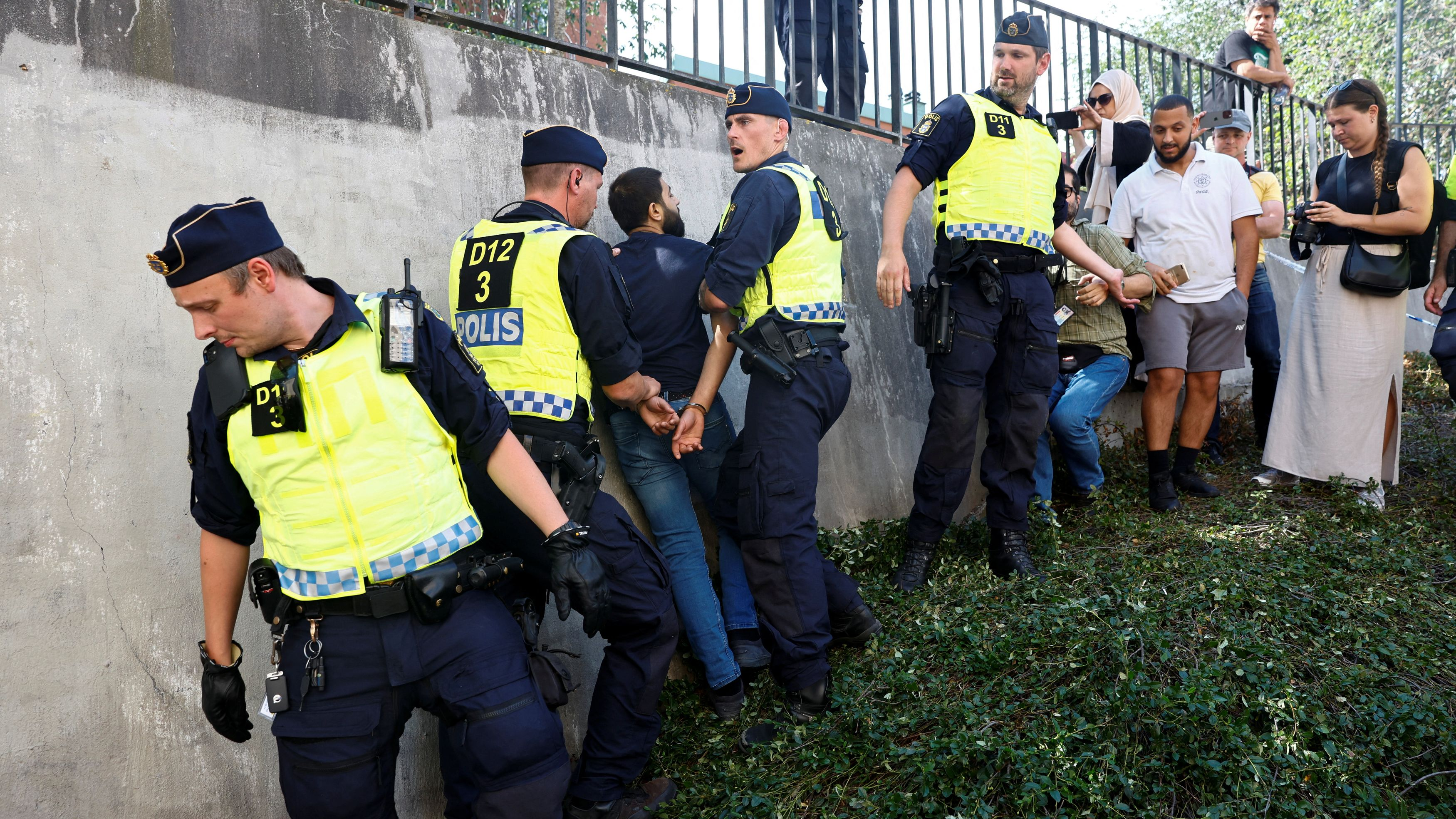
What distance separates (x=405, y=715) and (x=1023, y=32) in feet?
12.2

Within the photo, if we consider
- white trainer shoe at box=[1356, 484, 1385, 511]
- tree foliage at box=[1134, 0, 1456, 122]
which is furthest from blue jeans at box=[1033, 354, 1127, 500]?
tree foliage at box=[1134, 0, 1456, 122]

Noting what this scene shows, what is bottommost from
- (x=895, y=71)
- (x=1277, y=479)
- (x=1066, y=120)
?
(x=1277, y=479)

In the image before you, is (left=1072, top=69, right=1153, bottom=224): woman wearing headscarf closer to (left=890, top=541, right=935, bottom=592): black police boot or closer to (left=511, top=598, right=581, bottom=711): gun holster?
(left=890, top=541, right=935, bottom=592): black police boot

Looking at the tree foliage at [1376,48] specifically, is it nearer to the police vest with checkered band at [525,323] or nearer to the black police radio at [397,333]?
the police vest with checkered band at [525,323]

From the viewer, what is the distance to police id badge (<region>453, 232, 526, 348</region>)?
10.1 feet

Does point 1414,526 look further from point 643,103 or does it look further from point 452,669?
point 452,669

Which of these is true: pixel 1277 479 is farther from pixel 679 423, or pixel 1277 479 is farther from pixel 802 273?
pixel 679 423

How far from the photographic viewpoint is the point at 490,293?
122 inches

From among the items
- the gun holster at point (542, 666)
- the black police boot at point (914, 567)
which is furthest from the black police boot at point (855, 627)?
the gun holster at point (542, 666)

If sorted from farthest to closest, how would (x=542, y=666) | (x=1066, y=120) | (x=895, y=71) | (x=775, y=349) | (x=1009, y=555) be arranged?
1. (x=895, y=71)
2. (x=1066, y=120)
3. (x=1009, y=555)
4. (x=775, y=349)
5. (x=542, y=666)

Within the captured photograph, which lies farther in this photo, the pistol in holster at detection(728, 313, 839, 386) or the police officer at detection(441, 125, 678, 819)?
the pistol in holster at detection(728, 313, 839, 386)

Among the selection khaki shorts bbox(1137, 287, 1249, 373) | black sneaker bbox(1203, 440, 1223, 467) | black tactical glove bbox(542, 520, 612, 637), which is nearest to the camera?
black tactical glove bbox(542, 520, 612, 637)

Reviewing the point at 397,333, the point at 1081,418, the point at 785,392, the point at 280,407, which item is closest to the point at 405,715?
the point at 280,407

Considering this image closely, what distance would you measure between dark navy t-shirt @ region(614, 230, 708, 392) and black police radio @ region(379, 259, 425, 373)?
4.87ft
